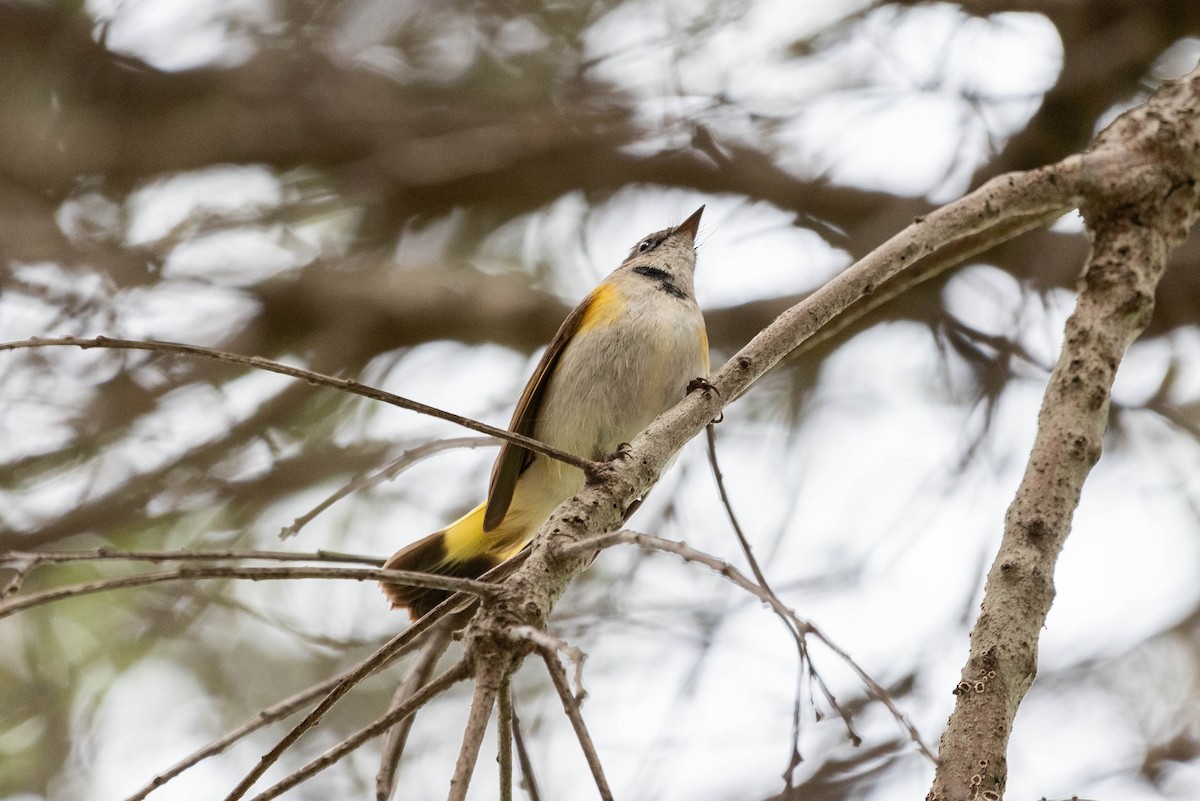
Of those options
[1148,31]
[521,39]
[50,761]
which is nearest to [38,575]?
[50,761]

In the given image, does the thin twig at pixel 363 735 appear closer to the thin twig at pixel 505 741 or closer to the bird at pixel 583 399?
the thin twig at pixel 505 741

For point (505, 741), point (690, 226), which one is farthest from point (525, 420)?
point (505, 741)

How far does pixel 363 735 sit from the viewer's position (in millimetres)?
1320

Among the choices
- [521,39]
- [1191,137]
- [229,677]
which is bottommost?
[1191,137]

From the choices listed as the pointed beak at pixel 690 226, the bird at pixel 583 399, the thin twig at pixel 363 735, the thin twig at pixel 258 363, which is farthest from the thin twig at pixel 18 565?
the pointed beak at pixel 690 226

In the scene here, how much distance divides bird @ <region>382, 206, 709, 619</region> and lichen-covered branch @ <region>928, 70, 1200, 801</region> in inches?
49.1

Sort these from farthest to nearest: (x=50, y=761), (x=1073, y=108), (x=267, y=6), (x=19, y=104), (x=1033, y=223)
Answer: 1. (x=267, y=6)
2. (x=19, y=104)
3. (x=50, y=761)
4. (x=1073, y=108)
5. (x=1033, y=223)

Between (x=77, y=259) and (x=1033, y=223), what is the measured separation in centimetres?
357

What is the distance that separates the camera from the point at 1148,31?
4246mm

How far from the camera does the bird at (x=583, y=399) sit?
3217mm

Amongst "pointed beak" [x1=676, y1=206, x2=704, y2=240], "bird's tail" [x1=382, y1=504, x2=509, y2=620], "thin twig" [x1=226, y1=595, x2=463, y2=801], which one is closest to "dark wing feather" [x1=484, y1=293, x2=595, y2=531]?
"bird's tail" [x1=382, y1=504, x2=509, y2=620]

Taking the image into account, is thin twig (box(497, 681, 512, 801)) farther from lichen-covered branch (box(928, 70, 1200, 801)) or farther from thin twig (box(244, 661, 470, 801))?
lichen-covered branch (box(928, 70, 1200, 801))

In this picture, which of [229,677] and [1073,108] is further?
[229,677]

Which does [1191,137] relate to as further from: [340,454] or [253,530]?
[253,530]
